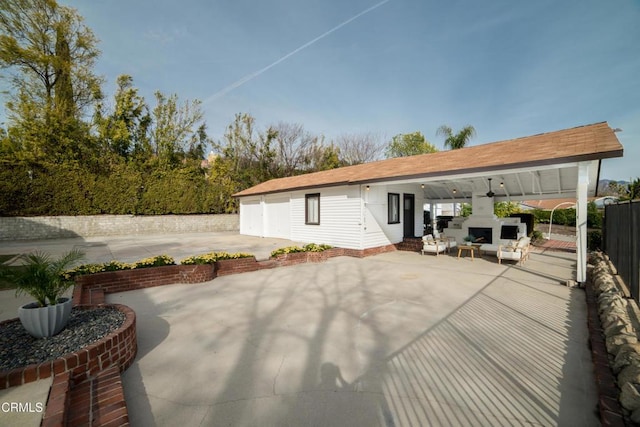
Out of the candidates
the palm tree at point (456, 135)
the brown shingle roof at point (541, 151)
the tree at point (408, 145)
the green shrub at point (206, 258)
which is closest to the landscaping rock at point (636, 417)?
the brown shingle roof at point (541, 151)

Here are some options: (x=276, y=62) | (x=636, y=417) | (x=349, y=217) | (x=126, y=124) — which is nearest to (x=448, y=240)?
(x=349, y=217)

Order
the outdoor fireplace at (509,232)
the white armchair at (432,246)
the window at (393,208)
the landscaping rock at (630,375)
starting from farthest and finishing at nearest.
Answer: the window at (393,208) < the outdoor fireplace at (509,232) < the white armchair at (432,246) < the landscaping rock at (630,375)

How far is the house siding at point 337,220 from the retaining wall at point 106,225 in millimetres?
12100

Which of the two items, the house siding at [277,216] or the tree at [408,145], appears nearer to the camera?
the house siding at [277,216]

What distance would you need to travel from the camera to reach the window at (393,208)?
11.6 m

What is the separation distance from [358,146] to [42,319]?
34.4 meters

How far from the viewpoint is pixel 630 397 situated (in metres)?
2.09

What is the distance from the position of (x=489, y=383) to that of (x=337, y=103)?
76.1 feet

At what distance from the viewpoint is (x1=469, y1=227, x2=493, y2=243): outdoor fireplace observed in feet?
36.4

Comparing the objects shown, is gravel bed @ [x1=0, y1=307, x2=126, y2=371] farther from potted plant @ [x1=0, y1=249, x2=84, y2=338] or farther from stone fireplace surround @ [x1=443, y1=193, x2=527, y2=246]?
stone fireplace surround @ [x1=443, y1=193, x2=527, y2=246]

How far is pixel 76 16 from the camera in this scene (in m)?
19.0

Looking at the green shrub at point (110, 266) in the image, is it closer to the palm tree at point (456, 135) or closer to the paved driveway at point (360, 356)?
the paved driveway at point (360, 356)

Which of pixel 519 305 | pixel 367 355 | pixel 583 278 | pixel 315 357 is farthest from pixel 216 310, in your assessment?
pixel 583 278

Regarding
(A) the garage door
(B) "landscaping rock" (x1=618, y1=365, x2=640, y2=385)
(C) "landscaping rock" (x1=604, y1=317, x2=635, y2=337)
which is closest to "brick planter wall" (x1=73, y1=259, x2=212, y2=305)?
(B) "landscaping rock" (x1=618, y1=365, x2=640, y2=385)
